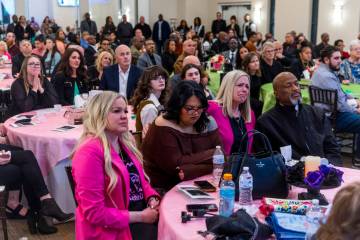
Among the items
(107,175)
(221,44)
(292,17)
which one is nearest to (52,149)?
(107,175)

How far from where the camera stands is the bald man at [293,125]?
12.8 feet

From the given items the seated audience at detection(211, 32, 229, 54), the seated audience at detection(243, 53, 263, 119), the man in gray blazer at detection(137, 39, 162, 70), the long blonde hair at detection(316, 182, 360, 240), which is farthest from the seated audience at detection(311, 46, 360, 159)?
the seated audience at detection(211, 32, 229, 54)

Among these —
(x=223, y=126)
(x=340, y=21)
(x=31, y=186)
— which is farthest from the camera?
(x=340, y=21)

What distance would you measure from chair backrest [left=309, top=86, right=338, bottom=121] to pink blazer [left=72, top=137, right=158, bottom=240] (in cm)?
402

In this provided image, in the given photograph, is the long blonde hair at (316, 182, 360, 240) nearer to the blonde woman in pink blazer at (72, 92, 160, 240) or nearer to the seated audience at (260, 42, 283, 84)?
the blonde woman in pink blazer at (72, 92, 160, 240)

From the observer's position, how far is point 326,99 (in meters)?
6.18

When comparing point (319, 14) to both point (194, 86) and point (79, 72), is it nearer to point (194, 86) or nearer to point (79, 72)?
point (79, 72)

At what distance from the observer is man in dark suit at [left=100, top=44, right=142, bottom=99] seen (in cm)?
646

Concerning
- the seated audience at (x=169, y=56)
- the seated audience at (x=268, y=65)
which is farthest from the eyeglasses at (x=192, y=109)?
the seated audience at (x=169, y=56)

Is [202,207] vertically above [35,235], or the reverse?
[202,207]

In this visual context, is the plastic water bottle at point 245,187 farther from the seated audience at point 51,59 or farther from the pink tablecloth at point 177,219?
the seated audience at point 51,59

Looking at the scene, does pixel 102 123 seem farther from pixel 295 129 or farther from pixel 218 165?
pixel 295 129

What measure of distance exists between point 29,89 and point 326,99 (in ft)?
11.5

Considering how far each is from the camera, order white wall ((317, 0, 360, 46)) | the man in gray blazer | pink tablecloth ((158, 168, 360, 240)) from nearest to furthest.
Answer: pink tablecloth ((158, 168, 360, 240)) < the man in gray blazer < white wall ((317, 0, 360, 46))
